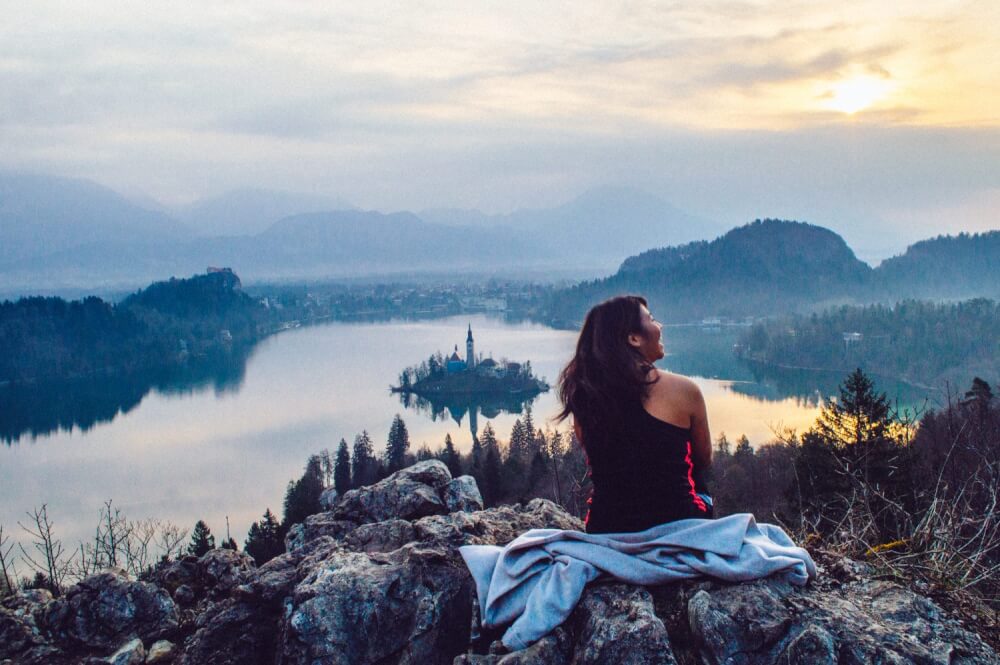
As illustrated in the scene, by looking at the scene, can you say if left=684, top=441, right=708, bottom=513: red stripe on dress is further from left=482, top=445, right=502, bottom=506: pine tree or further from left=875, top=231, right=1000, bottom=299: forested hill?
left=875, top=231, right=1000, bottom=299: forested hill

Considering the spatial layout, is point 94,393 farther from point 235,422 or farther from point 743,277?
point 743,277

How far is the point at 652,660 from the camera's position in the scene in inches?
75.3

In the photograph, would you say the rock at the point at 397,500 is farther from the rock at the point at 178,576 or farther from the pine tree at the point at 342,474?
the pine tree at the point at 342,474

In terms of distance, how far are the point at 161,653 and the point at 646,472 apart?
69.4 inches

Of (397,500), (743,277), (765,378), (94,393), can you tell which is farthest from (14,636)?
(743,277)

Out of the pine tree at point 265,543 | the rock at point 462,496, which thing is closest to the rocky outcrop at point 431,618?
the rock at point 462,496

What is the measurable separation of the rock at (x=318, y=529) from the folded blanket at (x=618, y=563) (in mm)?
1388

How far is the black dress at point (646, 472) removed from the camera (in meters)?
2.21

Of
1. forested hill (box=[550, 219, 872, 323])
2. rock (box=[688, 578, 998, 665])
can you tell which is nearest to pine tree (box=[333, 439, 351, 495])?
rock (box=[688, 578, 998, 665])

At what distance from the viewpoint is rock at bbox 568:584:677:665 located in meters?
1.92

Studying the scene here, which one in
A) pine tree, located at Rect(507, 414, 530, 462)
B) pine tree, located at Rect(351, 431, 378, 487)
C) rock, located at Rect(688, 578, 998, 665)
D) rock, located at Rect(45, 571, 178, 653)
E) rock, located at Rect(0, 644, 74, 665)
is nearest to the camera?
rock, located at Rect(688, 578, 998, 665)

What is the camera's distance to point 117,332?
60.9 m

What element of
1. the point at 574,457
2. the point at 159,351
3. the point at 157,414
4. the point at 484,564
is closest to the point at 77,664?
the point at 484,564

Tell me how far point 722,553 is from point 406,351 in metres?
53.5
